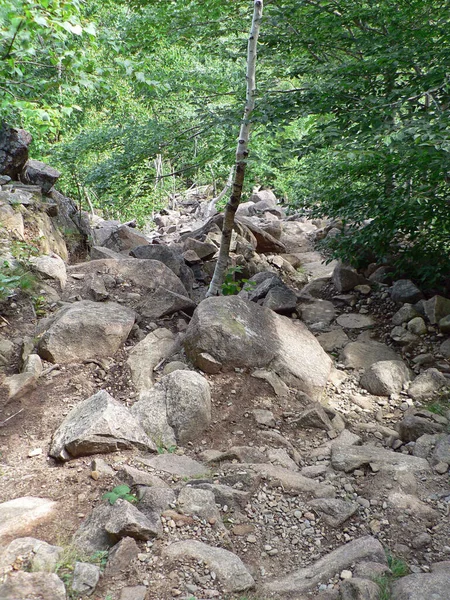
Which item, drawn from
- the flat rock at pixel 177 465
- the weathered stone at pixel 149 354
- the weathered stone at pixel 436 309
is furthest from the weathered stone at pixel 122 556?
the weathered stone at pixel 436 309

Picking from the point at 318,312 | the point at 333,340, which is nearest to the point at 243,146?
the point at 318,312

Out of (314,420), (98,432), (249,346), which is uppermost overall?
(249,346)

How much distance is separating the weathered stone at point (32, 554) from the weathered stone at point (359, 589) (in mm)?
1660

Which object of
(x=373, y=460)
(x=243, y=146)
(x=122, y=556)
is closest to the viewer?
(x=122, y=556)

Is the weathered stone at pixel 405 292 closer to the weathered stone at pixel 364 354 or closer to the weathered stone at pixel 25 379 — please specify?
the weathered stone at pixel 364 354

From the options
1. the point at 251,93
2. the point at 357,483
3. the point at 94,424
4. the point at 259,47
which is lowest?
the point at 357,483

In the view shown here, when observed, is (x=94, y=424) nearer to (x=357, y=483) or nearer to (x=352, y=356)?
(x=357, y=483)

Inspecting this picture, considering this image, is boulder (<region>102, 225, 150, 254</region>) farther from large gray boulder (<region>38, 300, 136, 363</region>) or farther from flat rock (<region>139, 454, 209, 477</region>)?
flat rock (<region>139, 454, 209, 477</region>)

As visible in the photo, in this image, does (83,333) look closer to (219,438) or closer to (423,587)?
(219,438)

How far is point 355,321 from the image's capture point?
789cm

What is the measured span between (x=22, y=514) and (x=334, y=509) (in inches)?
86.7

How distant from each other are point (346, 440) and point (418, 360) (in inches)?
82.5

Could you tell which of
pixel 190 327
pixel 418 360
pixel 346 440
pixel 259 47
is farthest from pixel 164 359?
pixel 259 47

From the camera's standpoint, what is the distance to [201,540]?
140 inches
